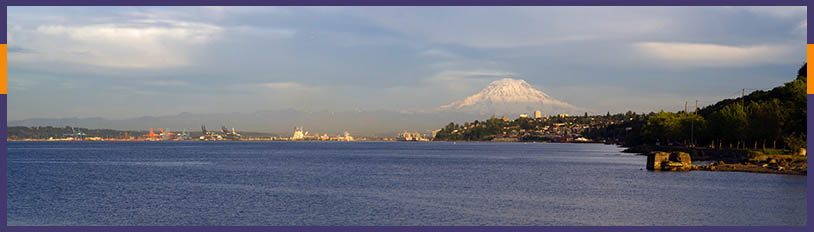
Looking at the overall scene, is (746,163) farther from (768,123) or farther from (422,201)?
(422,201)

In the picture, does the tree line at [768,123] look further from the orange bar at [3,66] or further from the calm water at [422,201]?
the orange bar at [3,66]

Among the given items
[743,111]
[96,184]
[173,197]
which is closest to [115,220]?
[173,197]

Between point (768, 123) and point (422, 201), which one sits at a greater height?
point (768, 123)

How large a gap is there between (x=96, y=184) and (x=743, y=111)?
8381 centimetres

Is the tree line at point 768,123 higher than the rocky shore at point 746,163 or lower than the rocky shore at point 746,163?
higher

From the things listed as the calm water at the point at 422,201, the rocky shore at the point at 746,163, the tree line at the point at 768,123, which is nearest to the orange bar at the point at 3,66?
the calm water at the point at 422,201

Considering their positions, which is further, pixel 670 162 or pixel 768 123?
pixel 768 123

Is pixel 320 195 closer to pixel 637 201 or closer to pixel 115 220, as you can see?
pixel 115 220

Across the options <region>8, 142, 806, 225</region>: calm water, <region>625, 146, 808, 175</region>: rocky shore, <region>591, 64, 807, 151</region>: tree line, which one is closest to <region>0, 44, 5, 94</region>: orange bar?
<region>8, 142, 806, 225</region>: calm water

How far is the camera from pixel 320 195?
4969cm

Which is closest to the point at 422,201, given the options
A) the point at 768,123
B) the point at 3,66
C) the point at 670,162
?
the point at 3,66

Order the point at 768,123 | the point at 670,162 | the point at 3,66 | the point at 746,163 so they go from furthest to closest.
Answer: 1. the point at 768,123
2. the point at 670,162
3. the point at 746,163
4. the point at 3,66

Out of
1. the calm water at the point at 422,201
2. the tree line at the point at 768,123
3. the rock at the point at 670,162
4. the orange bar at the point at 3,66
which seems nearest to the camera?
the orange bar at the point at 3,66

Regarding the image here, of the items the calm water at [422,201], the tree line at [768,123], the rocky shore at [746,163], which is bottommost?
the calm water at [422,201]
